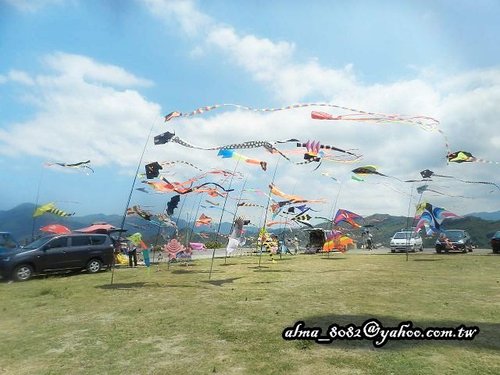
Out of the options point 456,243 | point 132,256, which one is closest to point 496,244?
point 456,243

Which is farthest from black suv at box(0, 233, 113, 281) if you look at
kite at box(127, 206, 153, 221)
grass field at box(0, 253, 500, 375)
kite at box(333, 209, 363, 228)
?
kite at box(333, 209, 363, 228)

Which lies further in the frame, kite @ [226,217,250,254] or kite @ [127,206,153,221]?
kite @ [127,206,153,221]

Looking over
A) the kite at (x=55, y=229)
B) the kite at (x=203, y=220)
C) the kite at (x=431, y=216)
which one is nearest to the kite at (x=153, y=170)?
the kite at (x=55, y=229)

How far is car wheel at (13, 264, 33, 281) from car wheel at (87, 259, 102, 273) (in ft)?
9.57

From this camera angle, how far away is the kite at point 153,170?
23766 mm

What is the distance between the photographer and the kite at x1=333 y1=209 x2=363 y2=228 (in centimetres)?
3206

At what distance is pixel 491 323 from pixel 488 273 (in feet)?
33.4

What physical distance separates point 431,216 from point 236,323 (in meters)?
21.6

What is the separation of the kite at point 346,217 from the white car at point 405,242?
5513mm

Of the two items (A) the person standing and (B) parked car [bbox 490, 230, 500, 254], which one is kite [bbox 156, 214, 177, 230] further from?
(B) parked car [bbox 490, 230, 500, 254]

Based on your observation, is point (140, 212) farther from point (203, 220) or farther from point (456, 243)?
point (456, 243)

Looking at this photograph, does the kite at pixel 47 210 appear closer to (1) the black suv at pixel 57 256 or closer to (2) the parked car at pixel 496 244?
(1) the black suv at pixel 57 256

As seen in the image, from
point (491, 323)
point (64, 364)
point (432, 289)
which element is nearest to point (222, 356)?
point (64, 364)

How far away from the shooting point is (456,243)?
3269cm
